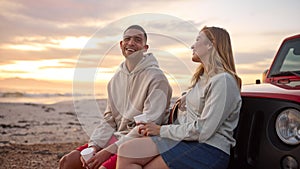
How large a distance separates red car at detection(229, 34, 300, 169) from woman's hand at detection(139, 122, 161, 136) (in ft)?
2.37

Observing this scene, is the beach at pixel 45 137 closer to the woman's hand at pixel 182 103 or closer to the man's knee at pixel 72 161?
the man's knee at pixel 72 161

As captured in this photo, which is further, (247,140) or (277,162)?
(247,140)

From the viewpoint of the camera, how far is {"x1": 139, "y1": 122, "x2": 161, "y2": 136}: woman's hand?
3.06 m

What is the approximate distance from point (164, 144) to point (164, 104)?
21.5 inches

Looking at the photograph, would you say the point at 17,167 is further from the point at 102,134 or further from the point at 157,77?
the point at 157,77

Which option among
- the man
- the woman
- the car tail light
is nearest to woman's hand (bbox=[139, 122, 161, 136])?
the woman

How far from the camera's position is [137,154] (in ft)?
9.66

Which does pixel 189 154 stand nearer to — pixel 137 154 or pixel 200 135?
pixel 200 135

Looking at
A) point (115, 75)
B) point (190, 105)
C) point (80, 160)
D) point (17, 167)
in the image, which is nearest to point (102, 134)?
point (80, 160)

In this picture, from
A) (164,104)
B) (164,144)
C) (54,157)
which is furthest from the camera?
(54,157)

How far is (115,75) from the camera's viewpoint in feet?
12.6

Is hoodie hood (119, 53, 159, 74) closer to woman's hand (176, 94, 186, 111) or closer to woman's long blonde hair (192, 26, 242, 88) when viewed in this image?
woman's hand (176, 94, 186, 111)

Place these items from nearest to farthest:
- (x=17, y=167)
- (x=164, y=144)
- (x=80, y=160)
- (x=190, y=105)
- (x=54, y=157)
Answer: (x=164, y=144) < (x=190, y=105) < (x=80, y=160) < (x=17, y=167) < (x=54, y=157)

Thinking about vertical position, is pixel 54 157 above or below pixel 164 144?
below
